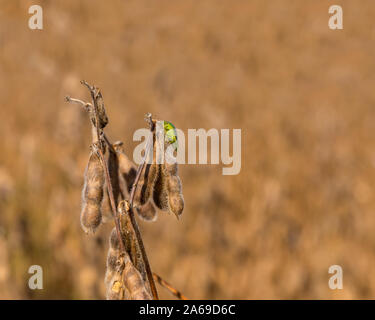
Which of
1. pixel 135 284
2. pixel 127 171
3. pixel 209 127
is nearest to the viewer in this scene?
pixel 135 284

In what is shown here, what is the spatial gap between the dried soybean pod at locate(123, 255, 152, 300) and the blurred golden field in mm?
1553

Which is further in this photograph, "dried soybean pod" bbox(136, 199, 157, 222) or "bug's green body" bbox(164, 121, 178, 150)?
"dried soybean pod" bbox(136, 199, 157, 222)

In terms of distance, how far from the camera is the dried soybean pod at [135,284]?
0.99m

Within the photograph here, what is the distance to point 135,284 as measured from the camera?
39.1 inches

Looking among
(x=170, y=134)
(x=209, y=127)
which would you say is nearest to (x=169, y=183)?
(x=170, y=134)

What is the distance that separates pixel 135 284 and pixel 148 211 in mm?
294

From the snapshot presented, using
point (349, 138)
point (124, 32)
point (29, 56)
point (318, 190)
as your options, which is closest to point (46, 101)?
point (29, 56)

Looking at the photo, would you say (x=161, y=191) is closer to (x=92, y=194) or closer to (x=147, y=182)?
(x=147, y=182)

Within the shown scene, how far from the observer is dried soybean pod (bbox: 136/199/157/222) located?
123 cm

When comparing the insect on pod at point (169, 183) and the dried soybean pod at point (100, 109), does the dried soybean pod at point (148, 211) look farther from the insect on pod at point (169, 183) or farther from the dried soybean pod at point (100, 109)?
the dried soybean pod at point (100, 109)

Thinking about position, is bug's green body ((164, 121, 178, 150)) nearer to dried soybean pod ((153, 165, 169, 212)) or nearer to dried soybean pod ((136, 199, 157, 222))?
dried soybean pod ((153, 165, 169, 212))

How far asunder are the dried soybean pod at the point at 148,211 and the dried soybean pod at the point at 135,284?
0.75ft

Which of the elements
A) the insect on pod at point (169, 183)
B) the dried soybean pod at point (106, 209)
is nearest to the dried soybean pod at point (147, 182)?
the insect on pod at point (169, 183)

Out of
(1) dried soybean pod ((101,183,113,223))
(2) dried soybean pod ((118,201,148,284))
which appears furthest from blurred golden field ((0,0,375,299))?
(2) dried soybean pod ((118,201,148,284))
